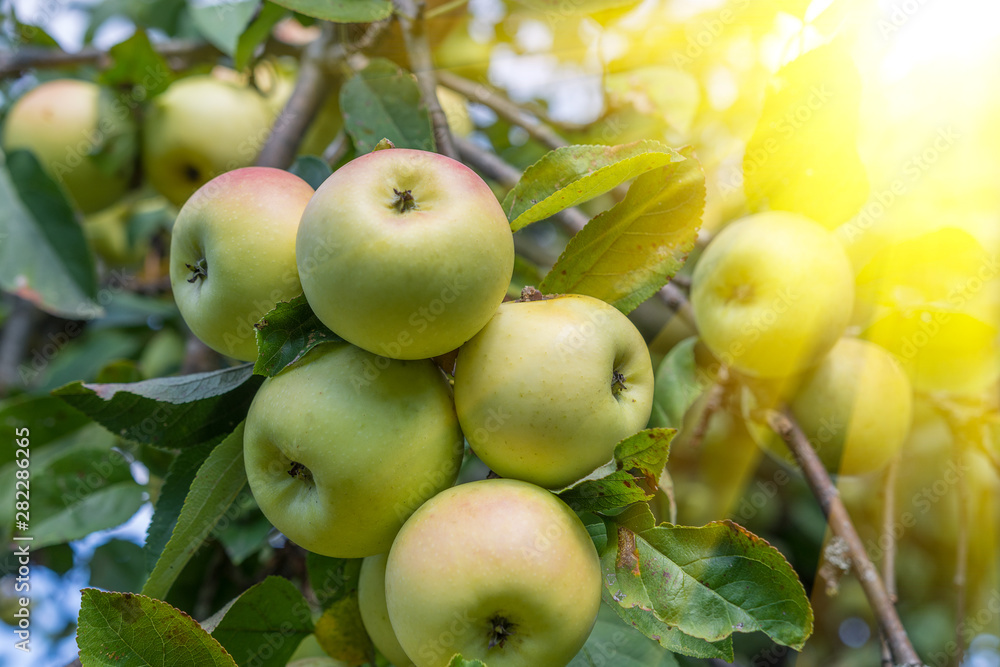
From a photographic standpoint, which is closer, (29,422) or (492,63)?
(29,422)

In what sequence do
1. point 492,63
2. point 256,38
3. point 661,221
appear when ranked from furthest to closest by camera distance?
point 492,63 < point 256,38 < point 661,221

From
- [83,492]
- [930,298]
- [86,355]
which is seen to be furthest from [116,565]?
[930,298]

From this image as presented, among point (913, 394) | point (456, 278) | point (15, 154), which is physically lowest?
point (913, 394)

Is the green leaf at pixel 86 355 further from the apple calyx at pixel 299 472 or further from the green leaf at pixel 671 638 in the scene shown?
the green leaf at pixel 671 638

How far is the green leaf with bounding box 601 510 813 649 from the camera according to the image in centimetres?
84

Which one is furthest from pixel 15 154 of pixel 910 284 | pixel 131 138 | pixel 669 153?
pixel 910 284

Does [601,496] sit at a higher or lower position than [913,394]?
higher

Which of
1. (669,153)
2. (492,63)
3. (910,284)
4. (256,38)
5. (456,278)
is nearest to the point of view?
(456,278)

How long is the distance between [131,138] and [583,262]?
1393mm

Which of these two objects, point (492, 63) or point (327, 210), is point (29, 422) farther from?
point (492, 63)

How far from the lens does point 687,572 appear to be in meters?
0.87

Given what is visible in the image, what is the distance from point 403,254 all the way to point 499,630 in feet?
1.43

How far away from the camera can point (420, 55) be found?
1.42 m

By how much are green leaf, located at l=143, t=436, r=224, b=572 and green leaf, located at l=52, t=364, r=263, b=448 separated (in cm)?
3
